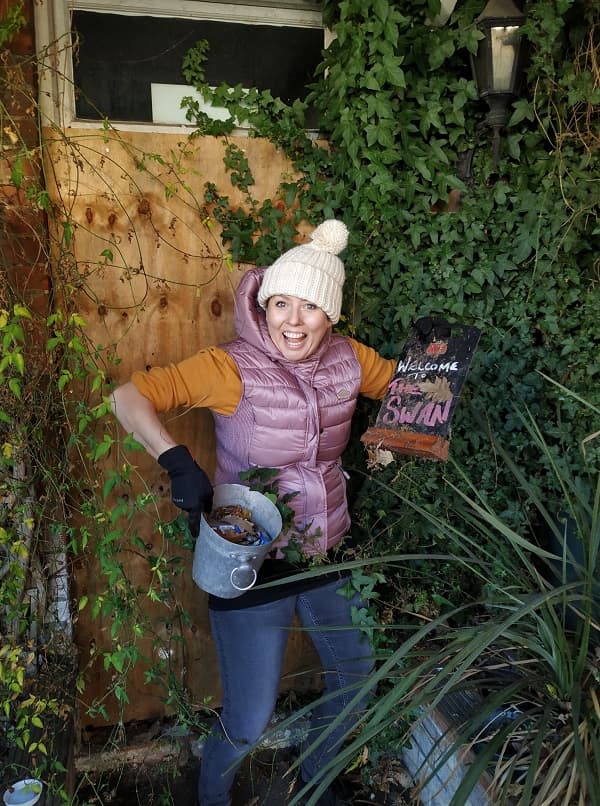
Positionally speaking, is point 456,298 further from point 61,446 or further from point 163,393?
point 61,446

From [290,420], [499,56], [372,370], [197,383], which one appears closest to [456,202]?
[499,56]

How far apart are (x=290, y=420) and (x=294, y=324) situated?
0.30 m

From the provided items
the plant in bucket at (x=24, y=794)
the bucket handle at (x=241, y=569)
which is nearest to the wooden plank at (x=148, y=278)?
the plant in bucket at (x=24, y=794)

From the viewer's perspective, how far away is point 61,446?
2.13 metres

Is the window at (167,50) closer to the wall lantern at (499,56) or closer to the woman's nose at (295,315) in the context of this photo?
the wall lantern at (499,56)

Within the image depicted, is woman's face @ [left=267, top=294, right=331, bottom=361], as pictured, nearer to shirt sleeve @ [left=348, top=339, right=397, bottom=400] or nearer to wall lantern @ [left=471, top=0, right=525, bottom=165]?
shirt sleeve @ [left=348, top=339, right=397, bottom=400]

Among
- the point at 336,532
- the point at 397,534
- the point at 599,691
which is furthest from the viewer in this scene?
the point at 397,534

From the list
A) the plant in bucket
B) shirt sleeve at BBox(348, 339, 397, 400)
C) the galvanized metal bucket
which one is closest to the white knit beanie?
shirt sleeve at BBox(348, 339, 397, 400)

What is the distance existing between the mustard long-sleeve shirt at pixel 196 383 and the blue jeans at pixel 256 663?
0.65m

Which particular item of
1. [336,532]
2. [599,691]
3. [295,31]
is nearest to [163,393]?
[336,532]

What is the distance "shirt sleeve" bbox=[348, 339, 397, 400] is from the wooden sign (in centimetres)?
21

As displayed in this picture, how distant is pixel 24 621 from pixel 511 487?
165 cm

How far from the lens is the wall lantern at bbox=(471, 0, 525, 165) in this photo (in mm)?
2029

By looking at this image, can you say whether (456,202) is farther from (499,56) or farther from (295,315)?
(295,315)
